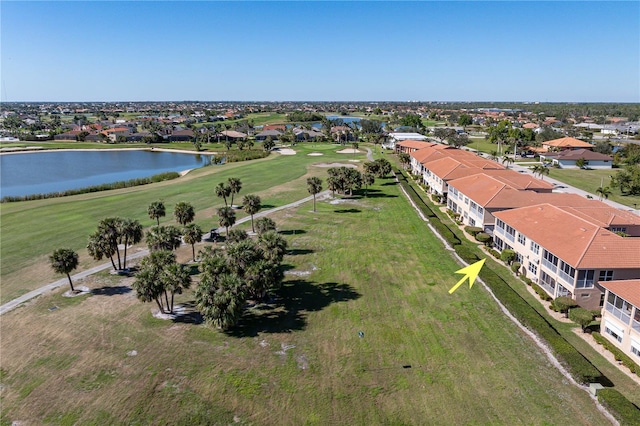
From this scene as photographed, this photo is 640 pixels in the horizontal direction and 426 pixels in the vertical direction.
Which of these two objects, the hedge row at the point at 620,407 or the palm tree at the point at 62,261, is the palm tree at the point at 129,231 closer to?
the palm tree at the point at 62,261

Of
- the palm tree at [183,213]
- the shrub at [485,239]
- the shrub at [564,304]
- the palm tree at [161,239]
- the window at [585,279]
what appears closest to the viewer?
the shrub at [564,304]

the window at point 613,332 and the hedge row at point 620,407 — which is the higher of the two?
the window at point 613,332

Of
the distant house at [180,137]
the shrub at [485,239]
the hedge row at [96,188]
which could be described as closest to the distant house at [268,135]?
the distant house at [180,137]

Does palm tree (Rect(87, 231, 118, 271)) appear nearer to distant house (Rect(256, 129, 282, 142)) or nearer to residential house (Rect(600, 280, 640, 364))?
residential house (Rect(600, 280, 640, 364))

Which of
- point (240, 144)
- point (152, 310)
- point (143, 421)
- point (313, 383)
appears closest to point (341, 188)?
point (152, 310)

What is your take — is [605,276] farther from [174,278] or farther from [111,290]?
[111,290]

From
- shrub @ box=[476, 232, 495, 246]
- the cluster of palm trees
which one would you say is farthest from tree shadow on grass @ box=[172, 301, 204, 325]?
shrub @ box=[476, 232, 495, 246]

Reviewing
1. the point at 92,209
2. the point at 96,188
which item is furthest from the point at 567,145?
the point at 96,188
